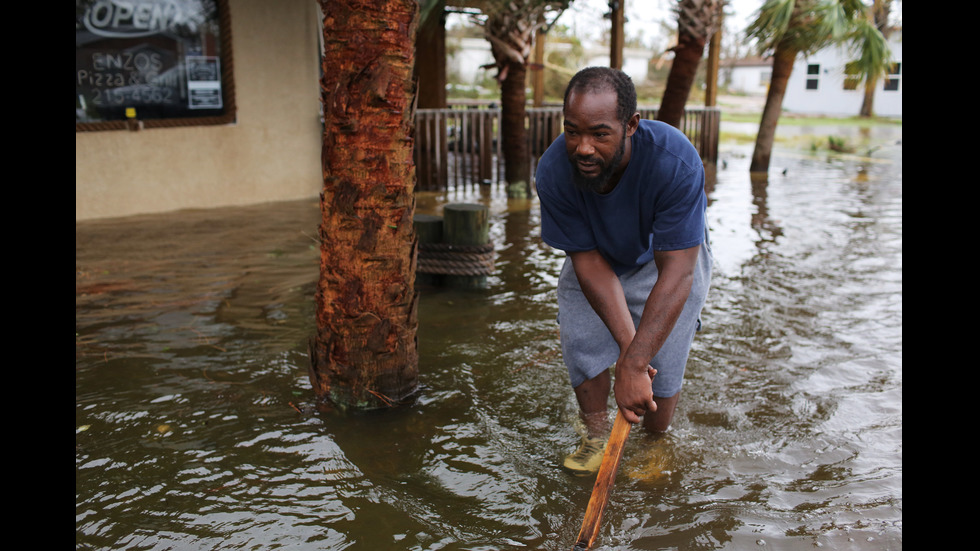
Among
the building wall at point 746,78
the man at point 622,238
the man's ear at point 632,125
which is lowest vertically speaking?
the man at point 622,238

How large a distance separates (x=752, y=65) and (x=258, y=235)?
41.1 m

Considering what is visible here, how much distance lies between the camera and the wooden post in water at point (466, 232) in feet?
20.2

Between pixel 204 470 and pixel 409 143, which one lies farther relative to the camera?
pixel 409 143

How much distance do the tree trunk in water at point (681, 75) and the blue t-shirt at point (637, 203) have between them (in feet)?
20.5

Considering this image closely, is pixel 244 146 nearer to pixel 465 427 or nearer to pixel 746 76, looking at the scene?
pixel 465 427

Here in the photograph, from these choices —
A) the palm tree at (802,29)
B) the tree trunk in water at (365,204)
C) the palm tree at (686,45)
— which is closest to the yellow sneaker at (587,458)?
the tree trunk in water at (365,204)

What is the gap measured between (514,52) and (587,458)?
24.4 ft

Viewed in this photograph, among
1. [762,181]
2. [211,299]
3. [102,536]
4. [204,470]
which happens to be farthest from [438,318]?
[762,181]

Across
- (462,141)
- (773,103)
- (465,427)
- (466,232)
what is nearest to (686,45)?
(462,141)

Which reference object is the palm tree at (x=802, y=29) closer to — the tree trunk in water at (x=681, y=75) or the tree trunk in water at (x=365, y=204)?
the tree trunk in water at (x=681, y=75)

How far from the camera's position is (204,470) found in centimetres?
336

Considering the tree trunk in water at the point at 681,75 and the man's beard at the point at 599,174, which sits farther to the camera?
the tree trunk in water at the point at 681,75

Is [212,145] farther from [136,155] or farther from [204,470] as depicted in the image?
[204,470]

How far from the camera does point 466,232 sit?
620 centimetres
